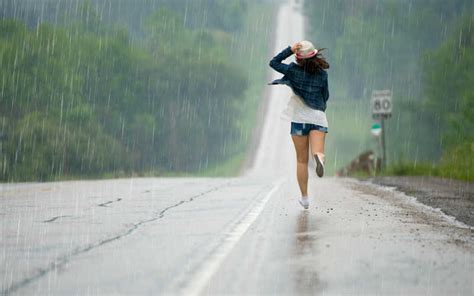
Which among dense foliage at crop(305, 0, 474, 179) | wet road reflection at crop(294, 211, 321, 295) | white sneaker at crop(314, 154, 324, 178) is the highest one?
dense foliage at crop(305, 0, 474, 179)

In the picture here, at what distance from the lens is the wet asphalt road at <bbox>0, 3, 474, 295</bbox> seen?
6125 mm

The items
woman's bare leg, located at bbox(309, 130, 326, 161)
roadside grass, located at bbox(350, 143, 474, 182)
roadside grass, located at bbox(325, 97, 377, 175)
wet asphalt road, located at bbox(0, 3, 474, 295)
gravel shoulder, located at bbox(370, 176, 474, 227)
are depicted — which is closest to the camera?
wet asphalt road, located at bbox(0, 3, 474, 295)

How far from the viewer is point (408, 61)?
84750 mm

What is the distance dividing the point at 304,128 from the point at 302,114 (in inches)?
7.4

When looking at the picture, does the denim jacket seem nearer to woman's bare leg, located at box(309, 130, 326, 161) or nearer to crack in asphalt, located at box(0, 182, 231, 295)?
woman's bare leg, located at box(309, 130, 326, 161)

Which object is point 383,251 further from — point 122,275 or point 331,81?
point 331,81

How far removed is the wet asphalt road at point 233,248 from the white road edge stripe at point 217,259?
0.4 inches

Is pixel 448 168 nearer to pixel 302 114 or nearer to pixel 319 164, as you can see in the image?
pixel 302 114

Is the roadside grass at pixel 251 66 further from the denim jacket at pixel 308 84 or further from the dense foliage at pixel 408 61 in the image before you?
the denim jacket at pixel 308 84

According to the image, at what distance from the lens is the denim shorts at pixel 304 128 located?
11.6 meters

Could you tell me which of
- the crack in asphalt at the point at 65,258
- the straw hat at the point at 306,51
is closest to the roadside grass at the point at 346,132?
the straw hat at the point at 306,51

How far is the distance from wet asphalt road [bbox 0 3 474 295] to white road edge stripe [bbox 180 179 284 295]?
0.01m

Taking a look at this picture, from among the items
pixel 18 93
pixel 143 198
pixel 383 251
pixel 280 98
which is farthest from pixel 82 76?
pixel 383 251

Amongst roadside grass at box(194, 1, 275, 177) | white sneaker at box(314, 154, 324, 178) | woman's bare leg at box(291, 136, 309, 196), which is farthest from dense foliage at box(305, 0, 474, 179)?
white sneaker at box(314, 154, 324, 178)
